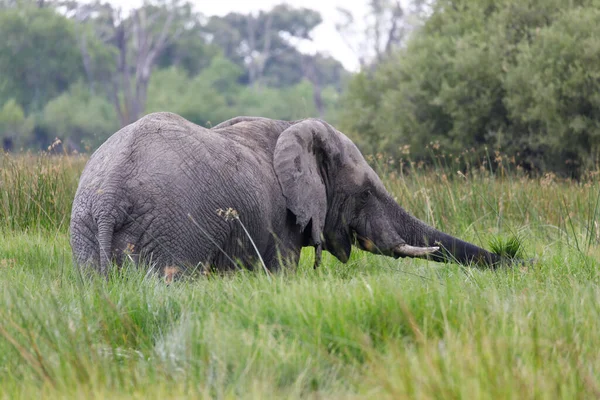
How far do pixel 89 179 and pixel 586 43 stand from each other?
12.1 meters

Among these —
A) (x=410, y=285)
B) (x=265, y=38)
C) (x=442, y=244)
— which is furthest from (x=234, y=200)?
(x=265, y=38)

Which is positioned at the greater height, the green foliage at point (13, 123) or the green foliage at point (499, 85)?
the green foliage at point (499, 85)

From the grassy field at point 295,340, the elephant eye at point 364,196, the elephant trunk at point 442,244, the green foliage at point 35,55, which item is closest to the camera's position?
the grassy field at point 295,340

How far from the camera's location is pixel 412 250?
6.08 m

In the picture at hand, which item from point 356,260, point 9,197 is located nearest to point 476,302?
point 356,260

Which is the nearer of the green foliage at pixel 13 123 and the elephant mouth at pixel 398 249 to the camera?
the elephant mouth at pixel 398 249

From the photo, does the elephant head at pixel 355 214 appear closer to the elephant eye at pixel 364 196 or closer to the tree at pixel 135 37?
the elephant eye at pixel 364 196

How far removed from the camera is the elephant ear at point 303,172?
555 centimetres

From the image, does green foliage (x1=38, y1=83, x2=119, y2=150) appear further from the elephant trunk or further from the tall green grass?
the elephant trunk

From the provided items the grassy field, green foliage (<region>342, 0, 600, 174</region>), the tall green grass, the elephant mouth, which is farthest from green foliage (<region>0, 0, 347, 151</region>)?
the grassy field

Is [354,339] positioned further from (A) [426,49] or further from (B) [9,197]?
(A) [426,49]

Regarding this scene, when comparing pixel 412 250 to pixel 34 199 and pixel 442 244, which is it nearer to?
pixel 442 244

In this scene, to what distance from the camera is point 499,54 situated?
1698 cm

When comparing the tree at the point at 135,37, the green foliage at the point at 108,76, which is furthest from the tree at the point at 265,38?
the tree at the point at 135,37
